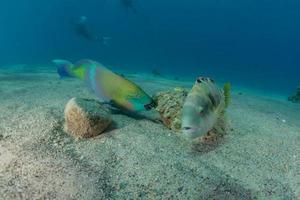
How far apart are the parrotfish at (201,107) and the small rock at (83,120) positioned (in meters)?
1.73

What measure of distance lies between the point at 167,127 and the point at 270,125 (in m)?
2.10

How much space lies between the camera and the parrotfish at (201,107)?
2.43 meters

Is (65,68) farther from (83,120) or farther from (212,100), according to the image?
(212,100)

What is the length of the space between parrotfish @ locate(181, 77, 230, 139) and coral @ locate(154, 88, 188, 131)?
152 cm

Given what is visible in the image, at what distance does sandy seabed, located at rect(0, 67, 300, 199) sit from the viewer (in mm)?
3254

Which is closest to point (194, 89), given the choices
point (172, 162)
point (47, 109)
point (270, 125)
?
point (172, 162)

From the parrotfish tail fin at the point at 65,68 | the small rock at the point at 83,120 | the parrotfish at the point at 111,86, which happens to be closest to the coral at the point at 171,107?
the parrotfish at the point at 111,86

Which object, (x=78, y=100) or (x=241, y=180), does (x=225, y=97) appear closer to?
(x=241, y=180)

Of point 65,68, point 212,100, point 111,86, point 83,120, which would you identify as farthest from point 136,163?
point 65,68

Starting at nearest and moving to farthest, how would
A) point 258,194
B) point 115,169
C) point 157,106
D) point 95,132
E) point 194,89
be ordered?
point 194,89 → point 258,194 → point 115,169 → point 95,132 → point 157,106

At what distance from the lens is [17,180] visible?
3311 mm

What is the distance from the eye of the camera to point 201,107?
2.56 meters

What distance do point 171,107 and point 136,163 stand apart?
1160 mm

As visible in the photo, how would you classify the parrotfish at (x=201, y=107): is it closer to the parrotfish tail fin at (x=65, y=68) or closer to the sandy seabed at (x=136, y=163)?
the sandy seabed at (x=136, y=163)
